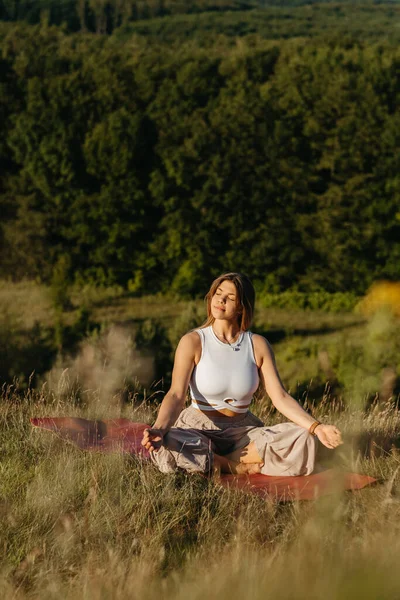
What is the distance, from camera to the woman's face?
13.1ft

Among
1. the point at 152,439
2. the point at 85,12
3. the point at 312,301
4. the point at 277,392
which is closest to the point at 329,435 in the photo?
the point at 277,392

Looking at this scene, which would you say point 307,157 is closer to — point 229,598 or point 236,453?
point 236,453

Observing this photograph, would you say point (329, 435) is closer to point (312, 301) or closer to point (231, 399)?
point (231, 399)

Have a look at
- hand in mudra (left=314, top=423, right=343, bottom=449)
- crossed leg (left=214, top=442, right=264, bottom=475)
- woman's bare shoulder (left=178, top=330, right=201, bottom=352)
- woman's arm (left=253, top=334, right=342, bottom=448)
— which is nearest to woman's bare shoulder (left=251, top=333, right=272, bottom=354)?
woman's arm (left=253, top=334, right=342, bottom=448)

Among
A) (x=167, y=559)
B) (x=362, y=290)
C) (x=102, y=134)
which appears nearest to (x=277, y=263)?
(x=362, y=290)

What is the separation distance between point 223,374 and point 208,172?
12092 mm

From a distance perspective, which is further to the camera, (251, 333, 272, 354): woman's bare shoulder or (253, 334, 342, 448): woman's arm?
(251, 333, 272, 354): woman's bare shoulder

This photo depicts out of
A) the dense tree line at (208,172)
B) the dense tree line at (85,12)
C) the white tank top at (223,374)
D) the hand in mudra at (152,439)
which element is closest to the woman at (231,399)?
the white tank top at (223,374)

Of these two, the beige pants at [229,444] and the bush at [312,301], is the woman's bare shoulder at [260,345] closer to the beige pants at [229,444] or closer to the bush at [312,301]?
the beige pants at [229,444]

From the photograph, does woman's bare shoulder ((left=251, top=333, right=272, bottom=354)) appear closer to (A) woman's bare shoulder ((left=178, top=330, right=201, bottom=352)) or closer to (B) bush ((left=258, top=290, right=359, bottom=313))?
(A) woman's bare shoulder ((left=178, top=330, right=201, bottom=352))

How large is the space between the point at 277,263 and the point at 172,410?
40.4 ft

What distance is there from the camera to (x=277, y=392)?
3.93 m

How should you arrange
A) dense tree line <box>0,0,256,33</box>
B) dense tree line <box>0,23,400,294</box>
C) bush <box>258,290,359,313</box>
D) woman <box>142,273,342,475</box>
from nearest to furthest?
woman <box>142,273,342,475</box>, bush <box>258,290,359,313</box>, dense tree line <box>0,23,400,294</box>, dense tree line <box>0,0,256,33</box>

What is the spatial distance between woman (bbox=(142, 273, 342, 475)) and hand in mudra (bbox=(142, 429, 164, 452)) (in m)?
0.14
